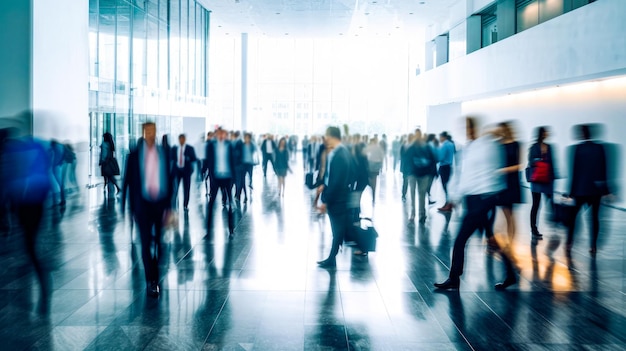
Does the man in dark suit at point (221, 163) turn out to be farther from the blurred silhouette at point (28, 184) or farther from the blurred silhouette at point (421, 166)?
the blurred silhouette at point (421, 166)

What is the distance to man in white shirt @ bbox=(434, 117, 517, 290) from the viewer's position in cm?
607

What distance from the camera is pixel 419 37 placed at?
33.6 metres

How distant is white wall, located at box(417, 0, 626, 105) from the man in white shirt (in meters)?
7.46

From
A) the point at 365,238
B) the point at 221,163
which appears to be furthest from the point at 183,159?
the point at 365,238

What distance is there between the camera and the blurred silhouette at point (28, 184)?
22.4ft

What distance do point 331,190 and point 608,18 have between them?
8.77 metres

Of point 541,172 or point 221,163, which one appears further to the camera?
point 221,163

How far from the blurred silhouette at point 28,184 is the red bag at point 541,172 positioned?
724cm

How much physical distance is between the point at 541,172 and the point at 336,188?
389 cm

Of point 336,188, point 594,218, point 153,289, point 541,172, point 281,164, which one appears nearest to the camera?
point 153,289

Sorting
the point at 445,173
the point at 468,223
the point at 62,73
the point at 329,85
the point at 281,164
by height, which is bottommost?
the point at 468,223

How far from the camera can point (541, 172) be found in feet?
30.3

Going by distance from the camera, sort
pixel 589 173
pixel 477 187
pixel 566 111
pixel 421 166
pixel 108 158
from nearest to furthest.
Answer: pixel 477 187, pixel 589 173, pixel 421 166, pixel 108 158, pixel 566 111

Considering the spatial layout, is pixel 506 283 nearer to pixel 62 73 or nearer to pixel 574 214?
pixel 574 214
